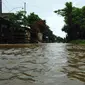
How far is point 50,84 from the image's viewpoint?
3906mm

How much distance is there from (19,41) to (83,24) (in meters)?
24.3

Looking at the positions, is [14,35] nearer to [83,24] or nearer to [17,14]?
[17,14]

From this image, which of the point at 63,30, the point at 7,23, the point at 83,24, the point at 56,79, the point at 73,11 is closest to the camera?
the point at 56,79

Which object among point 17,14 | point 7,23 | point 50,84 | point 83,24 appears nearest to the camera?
point 50,84

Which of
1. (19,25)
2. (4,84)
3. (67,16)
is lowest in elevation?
(4,84)

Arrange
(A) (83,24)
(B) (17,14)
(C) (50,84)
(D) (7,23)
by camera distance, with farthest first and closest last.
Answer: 1. (A) (83,24)
2. (B) (17,14)
3. (D) (7,23)
4. (C) (50,84)

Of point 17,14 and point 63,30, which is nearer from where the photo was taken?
point 17,14

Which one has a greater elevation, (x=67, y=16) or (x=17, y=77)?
(x=67, y=16)

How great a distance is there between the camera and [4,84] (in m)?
3.91

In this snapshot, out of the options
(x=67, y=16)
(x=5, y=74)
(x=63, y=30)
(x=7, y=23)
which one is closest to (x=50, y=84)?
(x=5, y=74)

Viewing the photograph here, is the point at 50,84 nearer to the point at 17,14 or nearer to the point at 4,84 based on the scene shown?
the point at 4,84

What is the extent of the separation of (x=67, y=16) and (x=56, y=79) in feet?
178

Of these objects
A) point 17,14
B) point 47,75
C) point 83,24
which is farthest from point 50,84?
point 83,24

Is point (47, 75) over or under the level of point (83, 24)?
under
